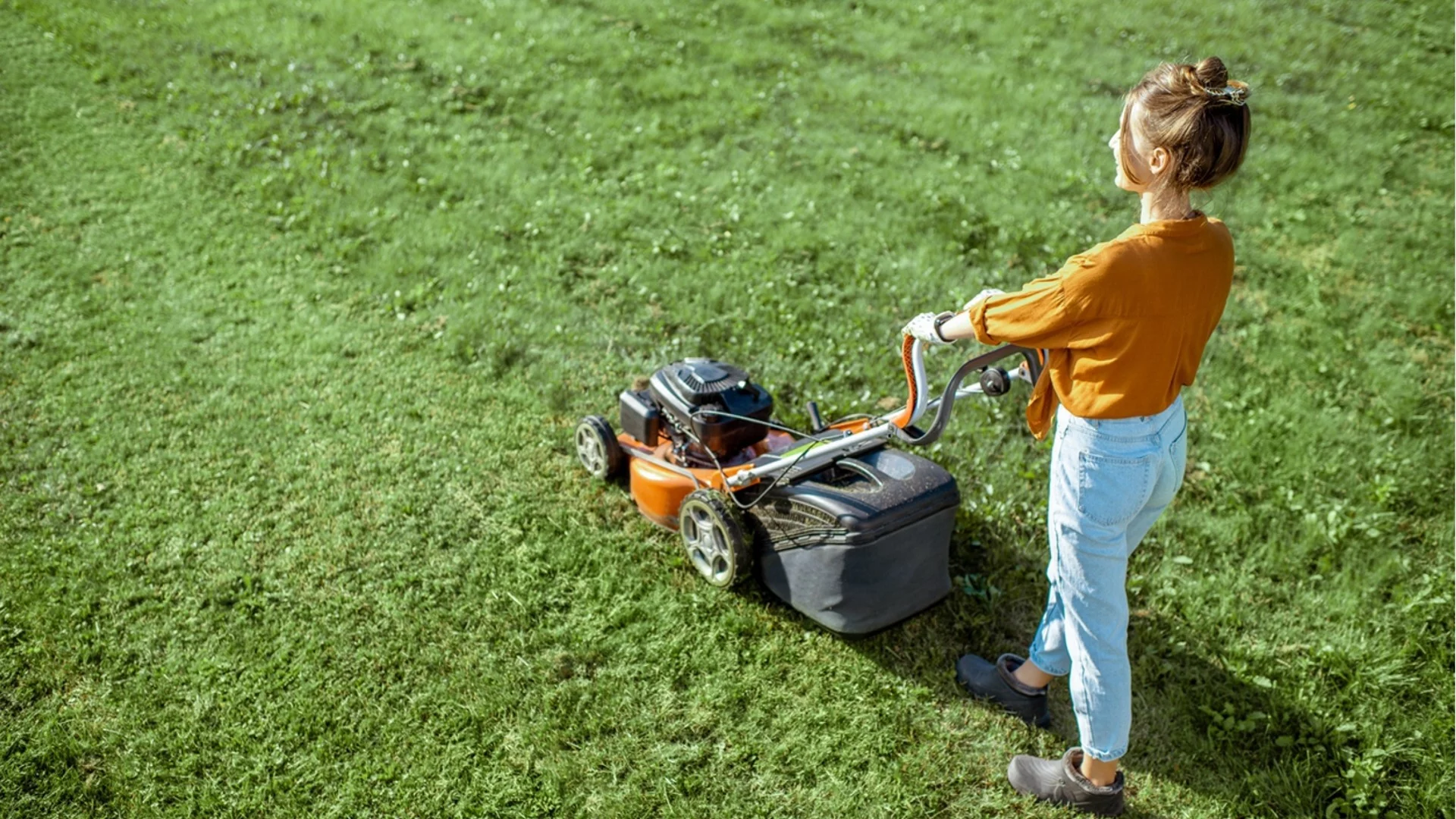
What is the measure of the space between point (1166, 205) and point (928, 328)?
74 cm

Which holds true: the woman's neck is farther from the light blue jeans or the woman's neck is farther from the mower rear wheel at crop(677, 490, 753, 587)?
the mower rear wheel at crop(677, 490, 753, 587)

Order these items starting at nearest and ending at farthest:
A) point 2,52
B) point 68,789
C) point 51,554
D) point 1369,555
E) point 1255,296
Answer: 1. point 68,789
2. point 51,554
3. point 1369,555
4. point 1255,296
5. point 2,52

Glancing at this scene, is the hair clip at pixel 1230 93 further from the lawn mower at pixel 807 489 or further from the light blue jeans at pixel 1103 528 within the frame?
the lawn mower at pixel 807 489

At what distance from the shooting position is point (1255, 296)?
Answer: 20.7 ft

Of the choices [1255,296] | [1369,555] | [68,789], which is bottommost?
[68,789]

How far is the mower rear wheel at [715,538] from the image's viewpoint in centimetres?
377

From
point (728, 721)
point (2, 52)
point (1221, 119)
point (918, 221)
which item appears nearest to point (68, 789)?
point (728, 721)

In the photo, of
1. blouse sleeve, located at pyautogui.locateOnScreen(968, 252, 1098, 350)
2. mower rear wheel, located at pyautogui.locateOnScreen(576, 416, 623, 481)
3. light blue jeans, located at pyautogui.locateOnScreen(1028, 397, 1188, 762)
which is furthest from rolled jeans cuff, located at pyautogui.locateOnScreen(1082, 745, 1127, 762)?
mower rear wheel, located at pyautogui.locateOnScreen(576, 416, 623, 481)

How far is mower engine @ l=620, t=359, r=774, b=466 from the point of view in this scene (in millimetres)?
3977

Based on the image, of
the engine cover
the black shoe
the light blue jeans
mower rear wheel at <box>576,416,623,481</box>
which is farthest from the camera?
mower rear wheel at <box>576,416,623,481</box>

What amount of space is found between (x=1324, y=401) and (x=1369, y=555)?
124 cm

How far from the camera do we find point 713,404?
4.00m

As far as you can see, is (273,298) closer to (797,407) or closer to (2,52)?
(797,407)

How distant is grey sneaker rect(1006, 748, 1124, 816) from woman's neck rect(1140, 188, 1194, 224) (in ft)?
5.56
